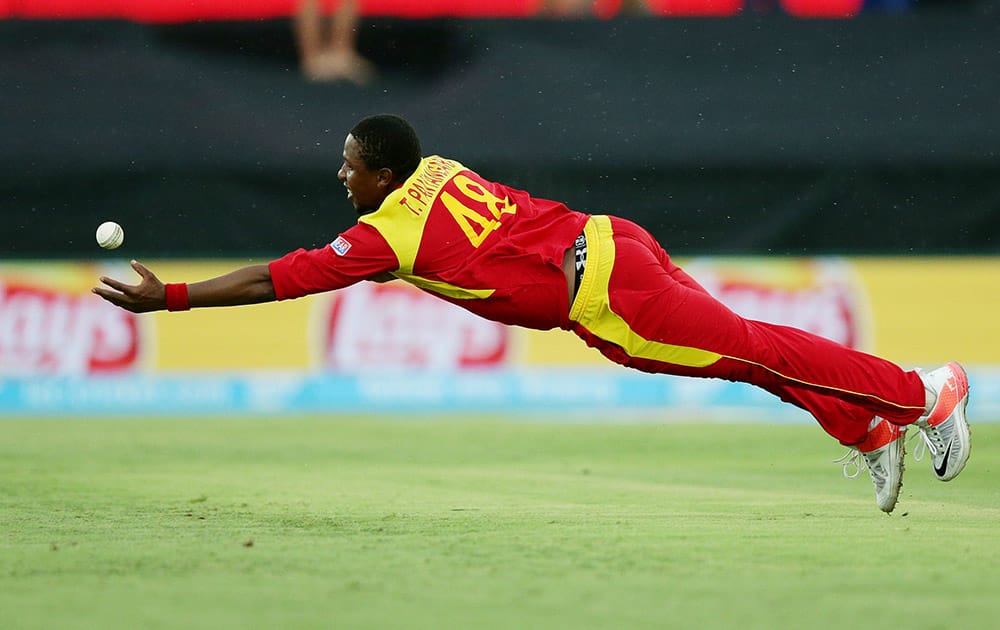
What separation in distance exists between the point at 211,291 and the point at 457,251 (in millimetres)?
1047

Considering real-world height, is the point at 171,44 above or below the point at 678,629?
above

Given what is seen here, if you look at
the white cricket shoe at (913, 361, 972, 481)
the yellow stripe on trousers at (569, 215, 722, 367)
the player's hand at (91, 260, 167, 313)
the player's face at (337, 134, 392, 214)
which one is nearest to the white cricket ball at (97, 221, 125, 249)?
the player's hand at (91, 260, 167, 313)

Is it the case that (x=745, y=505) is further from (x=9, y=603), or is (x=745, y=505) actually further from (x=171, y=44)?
(x=171, y=44)

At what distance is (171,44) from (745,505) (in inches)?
328

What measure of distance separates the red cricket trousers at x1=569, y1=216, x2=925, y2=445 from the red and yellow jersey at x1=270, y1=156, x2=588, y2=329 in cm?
15

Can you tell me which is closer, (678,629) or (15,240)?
(678,629)

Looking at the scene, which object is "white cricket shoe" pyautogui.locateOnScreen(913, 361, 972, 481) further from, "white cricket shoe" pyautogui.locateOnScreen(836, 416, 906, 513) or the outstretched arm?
the outstretched arm

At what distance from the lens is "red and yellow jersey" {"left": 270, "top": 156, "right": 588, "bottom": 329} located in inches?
251

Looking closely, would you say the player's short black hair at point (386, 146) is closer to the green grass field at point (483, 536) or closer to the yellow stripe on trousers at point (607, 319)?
the yellow stripe on trousers at point (607, 319)

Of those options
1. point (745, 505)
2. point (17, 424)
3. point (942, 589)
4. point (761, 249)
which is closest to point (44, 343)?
point (17, 424)

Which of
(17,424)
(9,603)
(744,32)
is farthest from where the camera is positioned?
(744,32)

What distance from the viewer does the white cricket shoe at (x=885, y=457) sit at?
6820mm

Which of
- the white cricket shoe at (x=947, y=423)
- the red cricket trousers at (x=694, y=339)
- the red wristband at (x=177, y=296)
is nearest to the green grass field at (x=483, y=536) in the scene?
the white cricket shoe at (x=947, y=423)

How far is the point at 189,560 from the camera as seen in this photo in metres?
5.55
